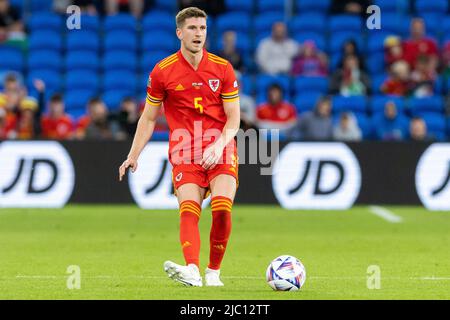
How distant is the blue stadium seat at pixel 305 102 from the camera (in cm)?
2077

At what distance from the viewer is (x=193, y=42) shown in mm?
9125

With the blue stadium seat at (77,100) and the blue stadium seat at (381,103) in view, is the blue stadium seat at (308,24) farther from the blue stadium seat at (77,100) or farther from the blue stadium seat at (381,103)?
the blue stadium seat at (77,100)

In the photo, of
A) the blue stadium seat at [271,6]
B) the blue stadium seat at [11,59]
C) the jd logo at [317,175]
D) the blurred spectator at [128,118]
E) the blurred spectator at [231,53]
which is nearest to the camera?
the jd logo at [317,175]

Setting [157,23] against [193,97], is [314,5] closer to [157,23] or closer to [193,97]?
[157,23]

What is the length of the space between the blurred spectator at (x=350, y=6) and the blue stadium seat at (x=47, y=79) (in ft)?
18.3

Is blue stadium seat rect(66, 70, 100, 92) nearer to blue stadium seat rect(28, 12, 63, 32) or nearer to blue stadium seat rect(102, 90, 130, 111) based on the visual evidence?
blue stadium seat rect(102, 90, 130, 111)

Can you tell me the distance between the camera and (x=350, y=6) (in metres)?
22.3

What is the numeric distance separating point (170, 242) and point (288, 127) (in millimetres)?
6300

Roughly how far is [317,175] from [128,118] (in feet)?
11.0

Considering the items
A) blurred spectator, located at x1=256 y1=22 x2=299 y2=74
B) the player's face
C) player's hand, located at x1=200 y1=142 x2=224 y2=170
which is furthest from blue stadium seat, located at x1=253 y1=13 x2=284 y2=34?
player's hand, located at x1=200 y1=142 x2=224 y2=170

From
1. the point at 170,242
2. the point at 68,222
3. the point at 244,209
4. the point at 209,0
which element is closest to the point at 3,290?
the point at 170,242

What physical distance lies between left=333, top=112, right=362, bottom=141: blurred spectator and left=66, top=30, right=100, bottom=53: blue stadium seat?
17.9ft

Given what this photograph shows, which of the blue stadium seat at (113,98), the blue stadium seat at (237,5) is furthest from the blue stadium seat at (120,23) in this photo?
the blue stadium seat at (237,5)
